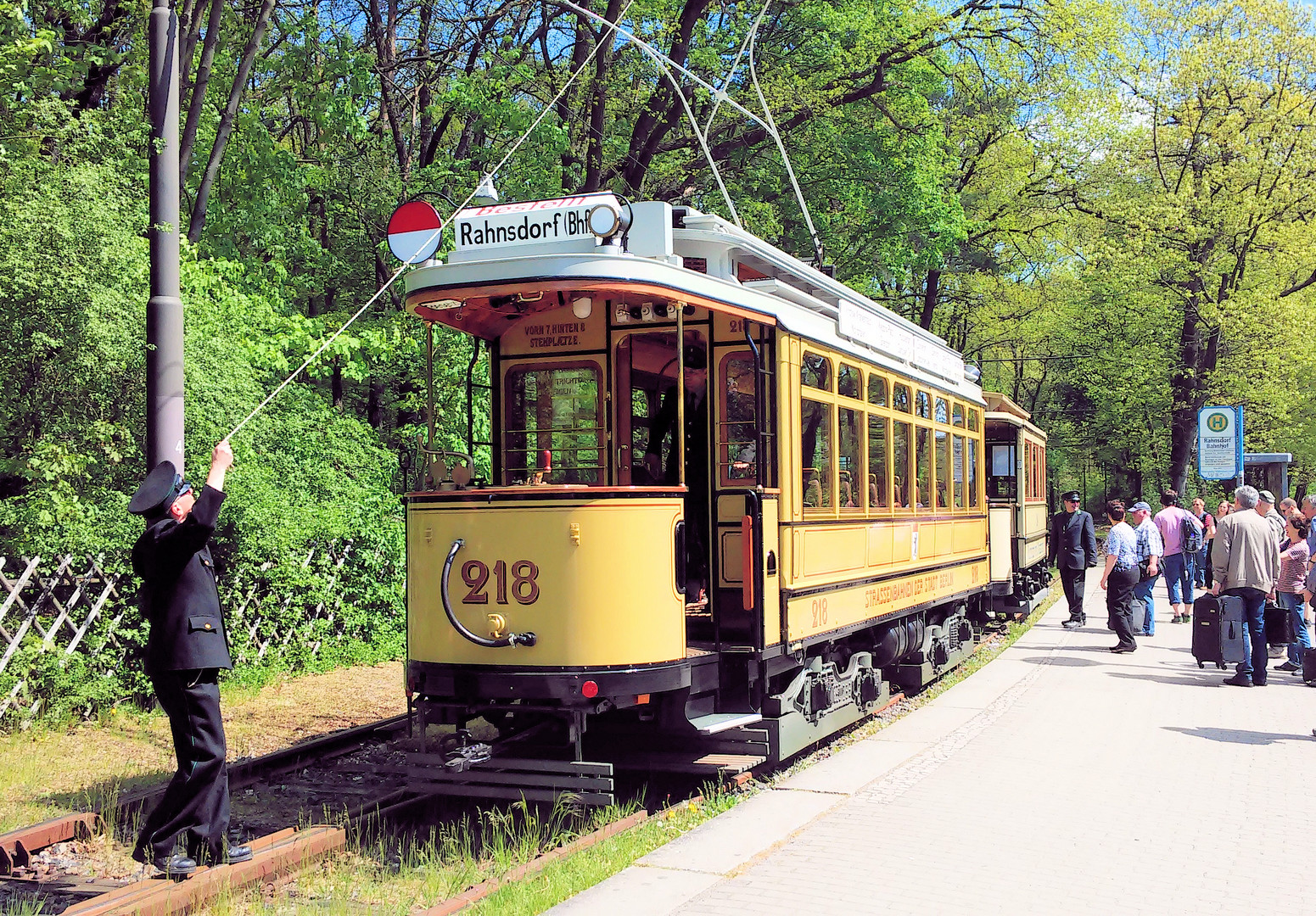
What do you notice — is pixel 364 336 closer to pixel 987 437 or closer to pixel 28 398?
pixel 28 398

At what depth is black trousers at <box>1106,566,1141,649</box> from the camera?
1466 centimetres

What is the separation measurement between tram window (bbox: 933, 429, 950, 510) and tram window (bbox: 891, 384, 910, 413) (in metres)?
1.11

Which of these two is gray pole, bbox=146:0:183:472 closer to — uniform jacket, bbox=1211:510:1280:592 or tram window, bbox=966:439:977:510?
tram window, bbox=966:439:977:510

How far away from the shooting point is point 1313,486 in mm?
46812

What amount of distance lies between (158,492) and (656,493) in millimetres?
2675

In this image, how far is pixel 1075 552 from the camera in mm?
17328

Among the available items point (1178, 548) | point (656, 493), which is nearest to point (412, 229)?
point (656, 493)

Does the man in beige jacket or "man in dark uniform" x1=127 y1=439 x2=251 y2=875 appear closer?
"man in dark uniform" x1=127 y1=439 x2=251 y2=875

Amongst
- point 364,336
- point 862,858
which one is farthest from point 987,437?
point 862,858

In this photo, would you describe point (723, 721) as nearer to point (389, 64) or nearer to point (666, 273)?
point (666, 273)

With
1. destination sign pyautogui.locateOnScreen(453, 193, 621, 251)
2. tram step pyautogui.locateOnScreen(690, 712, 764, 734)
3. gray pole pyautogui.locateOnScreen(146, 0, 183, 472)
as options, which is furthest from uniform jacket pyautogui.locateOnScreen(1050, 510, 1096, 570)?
gray pole pyautogui.locateOnScreen(146, 0, 183, 472)

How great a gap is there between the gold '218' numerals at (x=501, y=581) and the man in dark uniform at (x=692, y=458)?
157 cm

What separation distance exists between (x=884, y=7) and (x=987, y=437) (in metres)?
8.04

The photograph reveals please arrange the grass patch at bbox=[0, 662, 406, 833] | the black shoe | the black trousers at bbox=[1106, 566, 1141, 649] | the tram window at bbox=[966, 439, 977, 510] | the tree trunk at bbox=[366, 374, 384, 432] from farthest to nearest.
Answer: the tree trunk at bbox=[366, 374, 384, 432] < the black trousers at bbox=[1106, 566, 1141, 649] < the tram window at bbox=[966, 439, 977, 510] < the grass patch at bbox=[0, 662, 406, 833] < the black shoe
